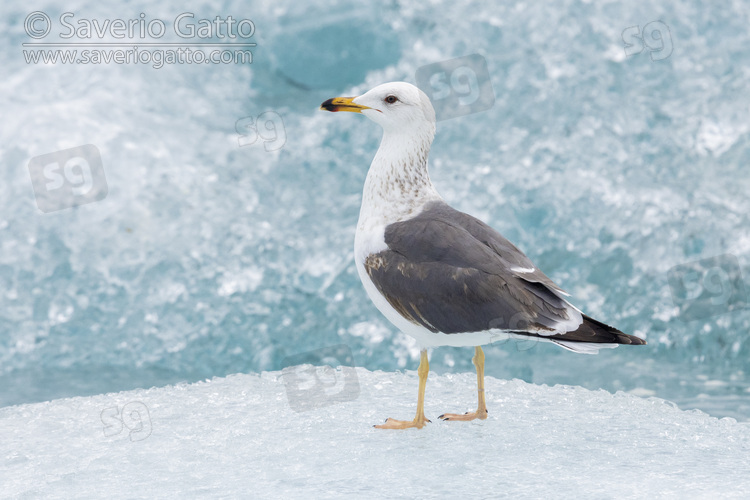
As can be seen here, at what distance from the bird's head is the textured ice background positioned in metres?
1.66

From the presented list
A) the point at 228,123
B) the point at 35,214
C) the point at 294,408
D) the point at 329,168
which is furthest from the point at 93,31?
the point at 294,408

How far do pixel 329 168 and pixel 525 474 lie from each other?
10.5ft

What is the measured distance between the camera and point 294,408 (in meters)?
3.07
